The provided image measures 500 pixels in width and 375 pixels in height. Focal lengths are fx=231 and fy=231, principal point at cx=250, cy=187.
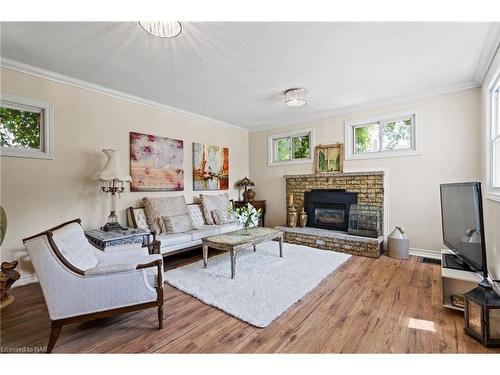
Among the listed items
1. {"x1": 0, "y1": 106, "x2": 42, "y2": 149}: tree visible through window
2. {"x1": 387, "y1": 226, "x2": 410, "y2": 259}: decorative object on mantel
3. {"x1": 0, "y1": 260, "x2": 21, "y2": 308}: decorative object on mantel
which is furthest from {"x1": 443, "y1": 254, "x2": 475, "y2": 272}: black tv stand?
{"x1": 0, "y1": 106, "x2": 42, "y2": 149}: tree visible through window

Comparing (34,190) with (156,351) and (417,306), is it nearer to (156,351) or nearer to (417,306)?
(156,351)

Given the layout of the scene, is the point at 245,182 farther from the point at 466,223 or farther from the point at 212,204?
the point at 466,223

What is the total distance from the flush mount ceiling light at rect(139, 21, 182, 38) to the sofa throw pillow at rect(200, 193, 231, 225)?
10.1 ft

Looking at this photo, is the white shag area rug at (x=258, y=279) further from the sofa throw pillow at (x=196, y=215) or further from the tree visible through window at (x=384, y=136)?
the tree visible through window at (x=384, y=136)

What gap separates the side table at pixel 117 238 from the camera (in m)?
2.71

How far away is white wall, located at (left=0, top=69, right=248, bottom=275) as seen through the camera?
9.04ft

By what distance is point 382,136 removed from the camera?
417cm

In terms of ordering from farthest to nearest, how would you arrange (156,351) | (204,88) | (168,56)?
(204,88)
(168,56)
(156,351)

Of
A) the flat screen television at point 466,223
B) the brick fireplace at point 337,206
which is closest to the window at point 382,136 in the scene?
the brick fireplace at point 337,206

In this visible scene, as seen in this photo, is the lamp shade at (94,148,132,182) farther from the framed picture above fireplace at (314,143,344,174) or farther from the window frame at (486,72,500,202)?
the window frame at (486,72,500,202)

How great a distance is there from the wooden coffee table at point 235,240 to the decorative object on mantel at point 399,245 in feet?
5.86

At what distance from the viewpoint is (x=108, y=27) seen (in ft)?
6.86
